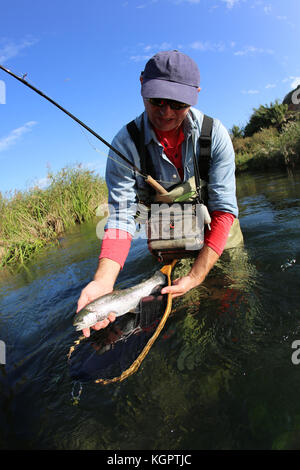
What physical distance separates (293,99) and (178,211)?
33.0 meters

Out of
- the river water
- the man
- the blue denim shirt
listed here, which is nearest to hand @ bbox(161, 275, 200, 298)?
the man

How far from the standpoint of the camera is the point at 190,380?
2164mm

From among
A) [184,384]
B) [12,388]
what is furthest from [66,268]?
[184,384]

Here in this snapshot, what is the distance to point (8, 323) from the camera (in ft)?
13.5

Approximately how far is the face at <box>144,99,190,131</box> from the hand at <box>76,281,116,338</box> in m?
1.61

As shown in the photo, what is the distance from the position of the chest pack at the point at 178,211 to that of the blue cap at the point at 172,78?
63cm

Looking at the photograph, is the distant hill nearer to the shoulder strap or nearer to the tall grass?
the tall grass

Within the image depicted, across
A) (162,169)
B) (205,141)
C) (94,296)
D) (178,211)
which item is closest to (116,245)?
(94,296)

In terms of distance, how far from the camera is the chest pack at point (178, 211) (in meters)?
3.21

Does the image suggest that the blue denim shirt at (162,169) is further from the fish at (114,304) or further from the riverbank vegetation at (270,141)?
the riverbank vegetation at (270,141)

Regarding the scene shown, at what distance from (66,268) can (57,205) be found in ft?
18.1

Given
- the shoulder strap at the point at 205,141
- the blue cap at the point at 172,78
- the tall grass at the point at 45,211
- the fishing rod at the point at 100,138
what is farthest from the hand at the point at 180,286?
the tall grass at the point at 45,211

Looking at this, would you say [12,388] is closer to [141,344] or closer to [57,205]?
[141,344]
